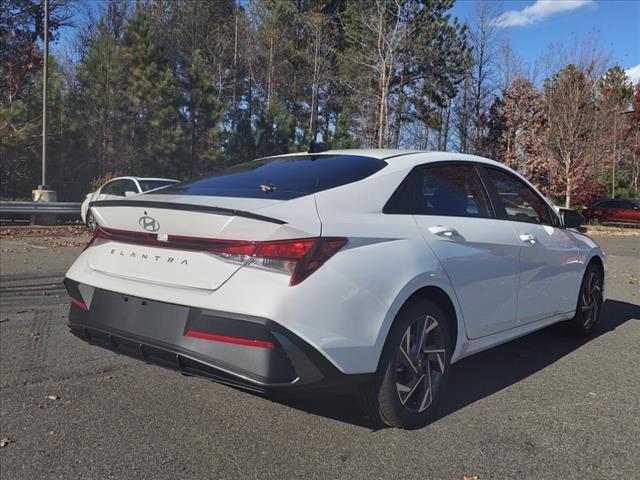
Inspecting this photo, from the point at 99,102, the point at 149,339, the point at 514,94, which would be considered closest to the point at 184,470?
the point at 149,339

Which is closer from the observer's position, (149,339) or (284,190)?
(149,339)

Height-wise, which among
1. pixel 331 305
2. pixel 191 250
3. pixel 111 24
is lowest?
pixel 331 305

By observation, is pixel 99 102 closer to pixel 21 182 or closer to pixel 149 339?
pixel 21 182

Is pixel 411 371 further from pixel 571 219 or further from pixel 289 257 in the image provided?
pixel 571 219

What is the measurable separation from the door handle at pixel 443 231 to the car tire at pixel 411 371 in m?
0.44

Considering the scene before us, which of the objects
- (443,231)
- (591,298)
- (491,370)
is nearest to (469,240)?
(443,231)

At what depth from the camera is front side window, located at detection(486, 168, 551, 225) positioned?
4402 millimetres

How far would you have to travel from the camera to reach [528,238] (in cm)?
436

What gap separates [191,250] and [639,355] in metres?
4.22

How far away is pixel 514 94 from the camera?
1294 inches

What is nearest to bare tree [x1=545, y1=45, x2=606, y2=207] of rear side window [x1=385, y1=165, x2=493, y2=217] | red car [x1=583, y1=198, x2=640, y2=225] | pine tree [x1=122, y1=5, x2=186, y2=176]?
red car [x1=583, y1=198, x2=640, y2=225]

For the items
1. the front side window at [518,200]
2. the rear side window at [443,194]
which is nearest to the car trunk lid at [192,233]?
the rear side window at [443,194]

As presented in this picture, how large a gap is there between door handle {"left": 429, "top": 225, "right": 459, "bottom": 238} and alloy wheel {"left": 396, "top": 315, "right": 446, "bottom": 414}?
20.2 inches

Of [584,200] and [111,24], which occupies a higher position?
[111,24]
